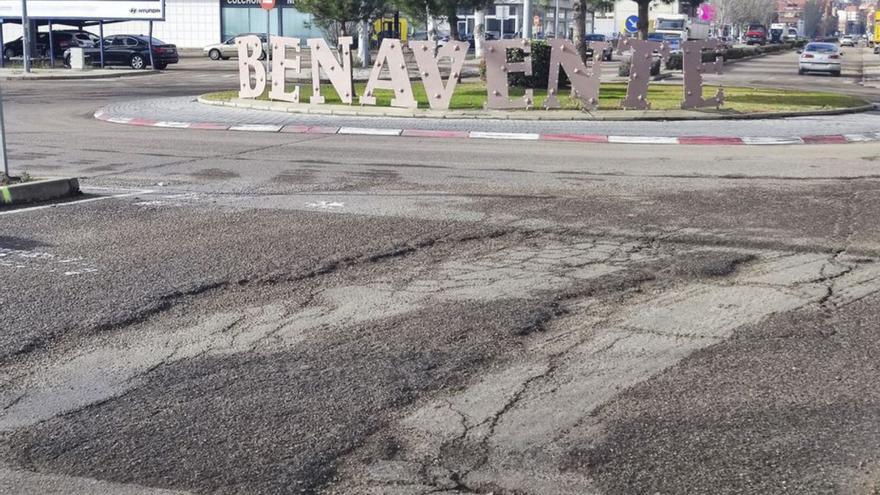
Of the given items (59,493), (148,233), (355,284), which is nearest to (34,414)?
(59,493)

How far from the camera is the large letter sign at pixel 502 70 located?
2150 centimetres

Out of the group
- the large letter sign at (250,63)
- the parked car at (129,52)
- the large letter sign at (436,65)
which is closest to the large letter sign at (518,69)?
the large letter sign at (436,65)

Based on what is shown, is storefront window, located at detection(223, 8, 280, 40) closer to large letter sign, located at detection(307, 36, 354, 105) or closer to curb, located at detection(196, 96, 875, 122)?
large letter sign, located at detection(307, 36, 354, 105)

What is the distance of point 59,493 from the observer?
14.4ft

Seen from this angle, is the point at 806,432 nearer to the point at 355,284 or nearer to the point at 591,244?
the point at 355,284

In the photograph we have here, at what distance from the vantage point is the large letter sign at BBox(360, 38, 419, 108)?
859 inches

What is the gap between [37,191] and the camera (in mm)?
11367

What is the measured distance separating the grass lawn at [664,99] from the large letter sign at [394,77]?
54 centimetres

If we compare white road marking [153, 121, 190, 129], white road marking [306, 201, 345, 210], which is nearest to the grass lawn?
white road marking [153, 121, 190, 129]

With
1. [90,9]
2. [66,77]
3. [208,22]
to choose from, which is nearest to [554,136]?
[66,77]

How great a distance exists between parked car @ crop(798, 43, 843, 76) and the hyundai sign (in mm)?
27161

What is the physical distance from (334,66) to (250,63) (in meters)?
2.84

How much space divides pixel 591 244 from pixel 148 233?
396 cm

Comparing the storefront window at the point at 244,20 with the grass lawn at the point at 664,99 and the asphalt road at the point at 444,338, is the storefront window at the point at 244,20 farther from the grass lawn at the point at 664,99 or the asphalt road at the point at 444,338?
the asphalt road at the point at 444,338
